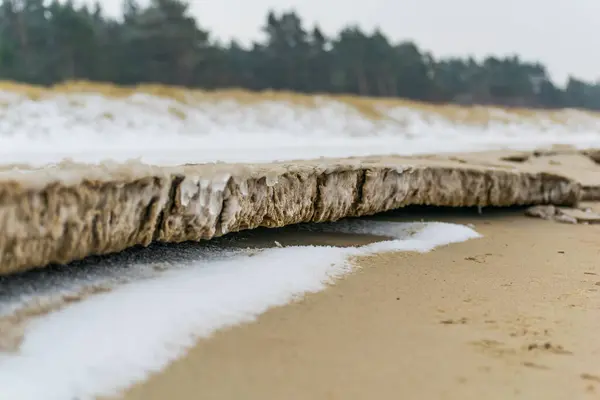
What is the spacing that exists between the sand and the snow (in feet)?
0.12

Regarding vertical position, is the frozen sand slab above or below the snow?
above

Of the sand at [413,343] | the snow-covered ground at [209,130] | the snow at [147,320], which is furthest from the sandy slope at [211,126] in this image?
the sand at [413,343]

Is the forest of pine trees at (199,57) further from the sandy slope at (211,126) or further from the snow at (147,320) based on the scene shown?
the snow at (147,320)

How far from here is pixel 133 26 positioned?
7188 millimetres

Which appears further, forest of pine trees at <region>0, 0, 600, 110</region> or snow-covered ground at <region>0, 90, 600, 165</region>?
forest of pine trees at <region>0, 0, 600, 110</region>

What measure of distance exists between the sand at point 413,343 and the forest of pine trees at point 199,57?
606 centimetres

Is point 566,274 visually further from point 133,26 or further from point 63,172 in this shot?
point 133,26

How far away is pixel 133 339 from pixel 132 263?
12.5 inches

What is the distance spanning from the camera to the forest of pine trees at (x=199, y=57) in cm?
651

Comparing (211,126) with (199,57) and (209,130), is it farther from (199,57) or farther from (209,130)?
(199,57)

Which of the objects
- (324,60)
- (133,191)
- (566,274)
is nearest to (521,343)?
(566,274)

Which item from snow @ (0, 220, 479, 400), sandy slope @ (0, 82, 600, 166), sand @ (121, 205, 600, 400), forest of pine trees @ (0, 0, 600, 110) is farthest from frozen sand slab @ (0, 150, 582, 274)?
forest of pine trees @ (0, 0, 600, 110)

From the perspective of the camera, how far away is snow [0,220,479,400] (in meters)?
0.68

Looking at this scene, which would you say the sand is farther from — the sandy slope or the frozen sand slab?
the sandy slope
